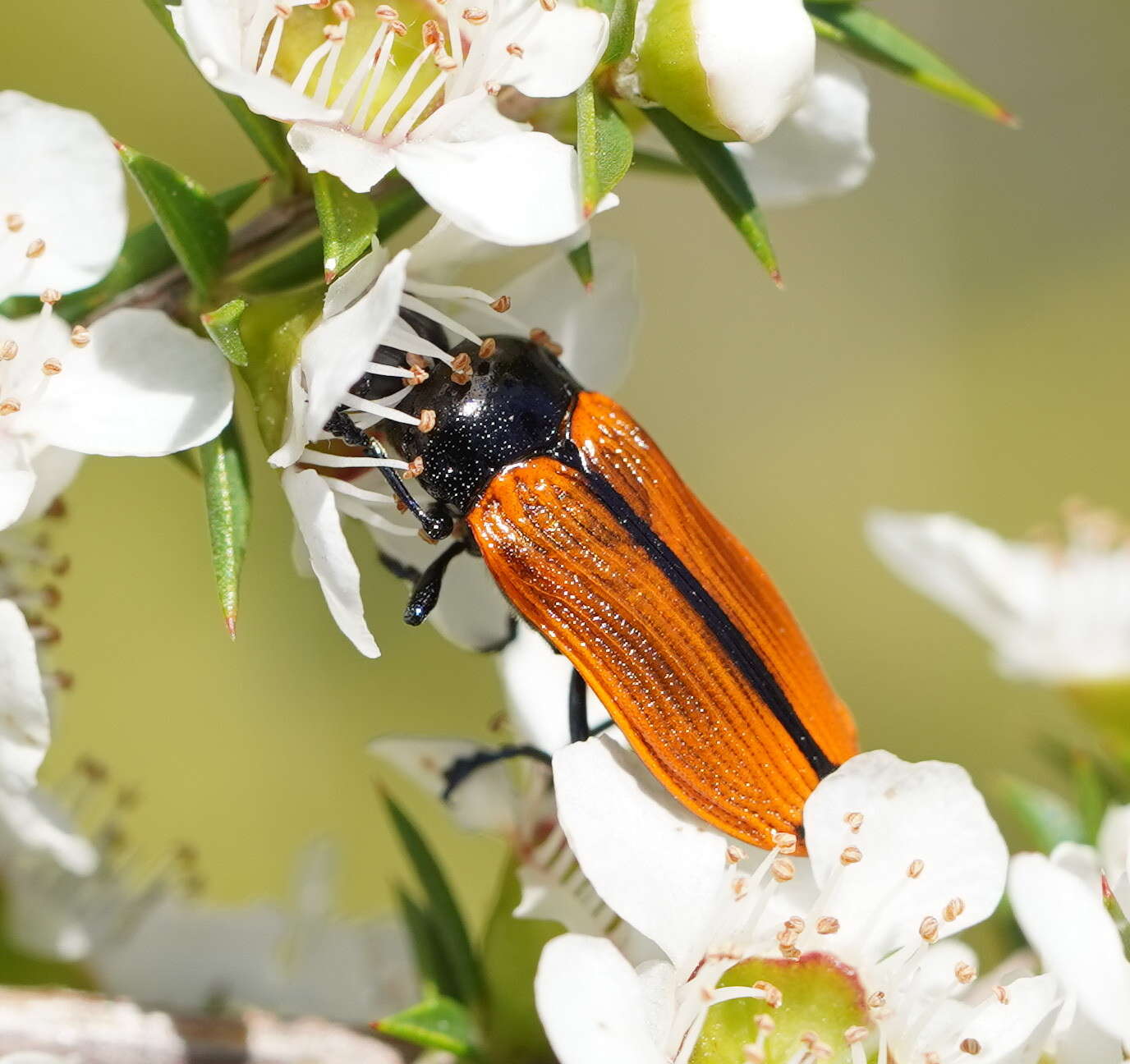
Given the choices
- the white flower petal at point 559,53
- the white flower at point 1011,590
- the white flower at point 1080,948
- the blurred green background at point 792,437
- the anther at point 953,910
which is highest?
the white flower petal at point 559,53

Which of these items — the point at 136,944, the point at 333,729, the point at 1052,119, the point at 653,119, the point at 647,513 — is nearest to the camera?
the point at 653,119

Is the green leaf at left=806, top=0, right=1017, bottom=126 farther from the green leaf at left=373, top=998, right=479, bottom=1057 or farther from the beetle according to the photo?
the green leaf at left=373, top=998, right=479, bottom=1057

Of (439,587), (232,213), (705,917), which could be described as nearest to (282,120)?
(232,213)

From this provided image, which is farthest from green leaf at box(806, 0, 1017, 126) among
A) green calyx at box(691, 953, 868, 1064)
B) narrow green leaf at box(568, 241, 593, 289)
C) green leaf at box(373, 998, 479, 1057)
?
green leaf at box(373, 998, 479, 1057)

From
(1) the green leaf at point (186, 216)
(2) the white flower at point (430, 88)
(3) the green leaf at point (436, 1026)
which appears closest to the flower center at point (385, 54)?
(2) the white flower at point (430, 88)

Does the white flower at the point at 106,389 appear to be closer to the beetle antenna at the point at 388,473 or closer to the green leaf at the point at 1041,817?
the beetle antenna at the point at 388,473

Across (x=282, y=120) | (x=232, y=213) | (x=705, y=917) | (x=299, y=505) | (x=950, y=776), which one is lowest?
(x=705, y=917)

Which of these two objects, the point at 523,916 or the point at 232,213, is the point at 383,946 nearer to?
the point at 523,916
